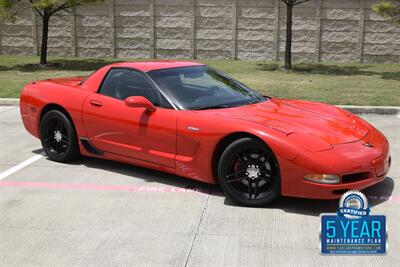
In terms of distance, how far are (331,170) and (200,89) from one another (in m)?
1.90

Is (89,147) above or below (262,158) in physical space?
below

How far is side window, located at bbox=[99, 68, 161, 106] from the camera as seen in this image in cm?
566

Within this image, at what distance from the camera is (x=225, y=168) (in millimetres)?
4871

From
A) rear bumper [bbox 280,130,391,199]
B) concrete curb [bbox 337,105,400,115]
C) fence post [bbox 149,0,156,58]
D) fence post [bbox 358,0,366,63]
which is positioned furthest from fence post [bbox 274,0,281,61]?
rear bumper [bbox 280,130,391,199]

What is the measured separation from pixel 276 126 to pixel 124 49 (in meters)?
18.3

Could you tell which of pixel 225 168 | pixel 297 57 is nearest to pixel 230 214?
pixel 225 168

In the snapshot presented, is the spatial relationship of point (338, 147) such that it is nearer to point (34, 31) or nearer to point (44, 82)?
point (44, 82)

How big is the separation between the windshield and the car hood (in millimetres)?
218

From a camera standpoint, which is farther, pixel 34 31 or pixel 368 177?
pixel 34 31

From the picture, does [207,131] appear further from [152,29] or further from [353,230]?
[152,29]

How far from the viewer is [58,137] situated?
21.1ft

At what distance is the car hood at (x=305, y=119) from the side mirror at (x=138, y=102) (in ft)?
2.09

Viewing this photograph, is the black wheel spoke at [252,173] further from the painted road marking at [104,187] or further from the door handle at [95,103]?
the door handle at [95,103]

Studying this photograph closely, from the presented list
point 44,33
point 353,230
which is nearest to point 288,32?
point 44,33
